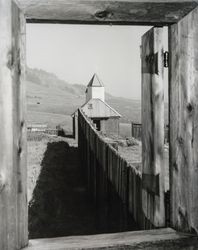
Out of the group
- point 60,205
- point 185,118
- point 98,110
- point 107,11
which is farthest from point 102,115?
point 107,11

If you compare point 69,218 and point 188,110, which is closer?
point 188,110

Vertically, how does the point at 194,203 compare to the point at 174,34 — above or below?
below

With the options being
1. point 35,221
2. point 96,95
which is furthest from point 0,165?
point 96,95

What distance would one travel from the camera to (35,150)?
2336 cm

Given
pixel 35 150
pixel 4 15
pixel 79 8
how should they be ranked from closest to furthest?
pixel 4 15 < pixel 79 8 < pixel 35 150

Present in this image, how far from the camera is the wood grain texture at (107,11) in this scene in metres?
1.97

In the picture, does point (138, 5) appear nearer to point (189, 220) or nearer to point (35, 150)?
point (189, 220)

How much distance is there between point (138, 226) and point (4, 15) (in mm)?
2969

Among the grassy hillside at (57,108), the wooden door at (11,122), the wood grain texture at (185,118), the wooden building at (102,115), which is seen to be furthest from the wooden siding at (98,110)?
the wooden door at (11,122)

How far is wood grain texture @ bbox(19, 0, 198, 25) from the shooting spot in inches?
77.5

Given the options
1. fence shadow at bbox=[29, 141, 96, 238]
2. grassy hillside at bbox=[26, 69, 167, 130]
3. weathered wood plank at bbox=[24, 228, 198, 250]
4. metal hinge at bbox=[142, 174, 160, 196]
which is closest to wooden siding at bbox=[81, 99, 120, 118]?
grassy hillside at bbox=[26, 69, 167, 130]

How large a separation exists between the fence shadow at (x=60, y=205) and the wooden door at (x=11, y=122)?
7.63 meters

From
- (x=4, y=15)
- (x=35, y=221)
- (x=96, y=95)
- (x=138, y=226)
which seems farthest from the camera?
(x=96, y=95)

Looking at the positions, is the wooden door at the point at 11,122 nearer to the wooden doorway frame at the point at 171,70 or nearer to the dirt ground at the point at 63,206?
the wooden doorway frame at the point at 171,70
